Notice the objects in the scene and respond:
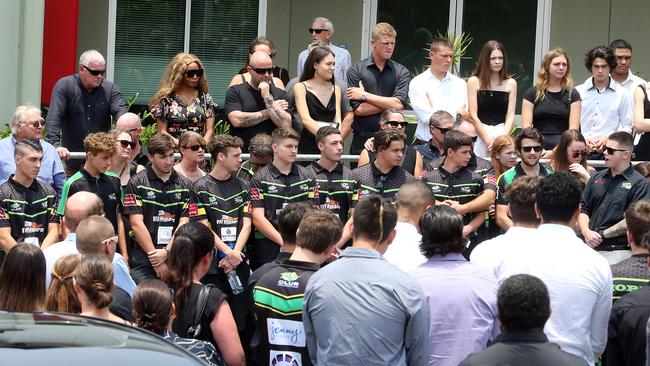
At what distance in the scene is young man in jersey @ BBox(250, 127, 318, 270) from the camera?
31.6 ft

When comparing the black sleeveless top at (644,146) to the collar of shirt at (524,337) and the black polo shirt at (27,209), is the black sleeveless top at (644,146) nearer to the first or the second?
the black polo shirt at (27,209)

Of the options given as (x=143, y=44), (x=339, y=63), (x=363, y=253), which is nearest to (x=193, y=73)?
(x=339, y=63)

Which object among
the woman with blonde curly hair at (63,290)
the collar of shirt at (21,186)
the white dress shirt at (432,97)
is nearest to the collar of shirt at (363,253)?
the woman with blonde curly hair at (63,290)

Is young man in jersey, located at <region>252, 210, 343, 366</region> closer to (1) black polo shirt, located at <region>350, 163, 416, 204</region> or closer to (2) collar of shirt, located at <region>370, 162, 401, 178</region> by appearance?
(1) black polo shirt, located at <region>350, 163, 416, 204</region>

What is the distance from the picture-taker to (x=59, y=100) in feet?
35.7

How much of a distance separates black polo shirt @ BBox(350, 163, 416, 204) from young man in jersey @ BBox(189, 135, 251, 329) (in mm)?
1003

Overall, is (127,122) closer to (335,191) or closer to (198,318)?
(335,191)

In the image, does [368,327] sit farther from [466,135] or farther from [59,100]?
[59,100]

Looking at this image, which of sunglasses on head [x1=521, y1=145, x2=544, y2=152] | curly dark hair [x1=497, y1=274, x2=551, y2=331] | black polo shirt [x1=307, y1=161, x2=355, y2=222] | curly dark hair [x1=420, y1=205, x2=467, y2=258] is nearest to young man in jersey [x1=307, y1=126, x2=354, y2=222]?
black polo shirt [x1=307, y1=161, x2=355, y2=222]

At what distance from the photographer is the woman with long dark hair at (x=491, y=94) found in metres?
11.7

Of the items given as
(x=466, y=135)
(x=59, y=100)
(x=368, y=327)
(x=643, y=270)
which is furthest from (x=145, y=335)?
(x=59, y=100)

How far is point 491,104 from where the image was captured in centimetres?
1172

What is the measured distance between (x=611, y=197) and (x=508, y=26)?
6.83 meters

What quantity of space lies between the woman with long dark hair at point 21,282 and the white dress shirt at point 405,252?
233 centimetres
